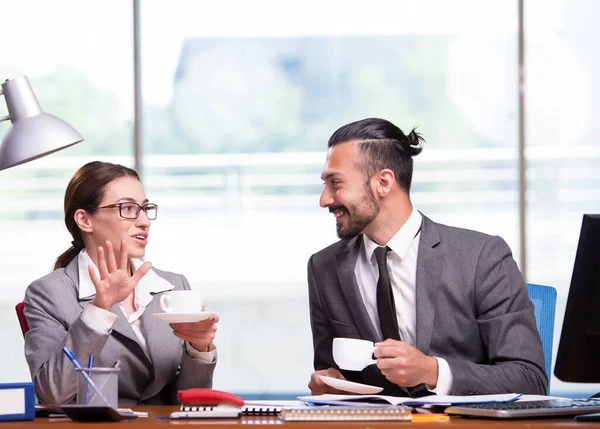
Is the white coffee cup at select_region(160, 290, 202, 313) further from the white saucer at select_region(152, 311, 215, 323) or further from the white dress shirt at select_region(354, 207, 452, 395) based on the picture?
the white dress shirt at select_region(354, 207, 452, 395)

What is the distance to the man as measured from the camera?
2.48 m

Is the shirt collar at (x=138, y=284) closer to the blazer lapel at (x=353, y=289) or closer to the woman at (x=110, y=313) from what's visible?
the woman at (x=110, y=313)

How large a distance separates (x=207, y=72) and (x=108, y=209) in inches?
98.1

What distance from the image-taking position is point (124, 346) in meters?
2.60

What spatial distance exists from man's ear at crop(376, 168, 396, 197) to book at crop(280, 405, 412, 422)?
1.20 m

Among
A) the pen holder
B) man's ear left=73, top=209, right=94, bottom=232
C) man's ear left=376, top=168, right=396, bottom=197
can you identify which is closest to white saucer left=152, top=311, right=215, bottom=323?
the pen holder

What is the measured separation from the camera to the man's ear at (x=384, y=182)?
290cm

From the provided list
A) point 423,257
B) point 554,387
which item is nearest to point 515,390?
point 423,257

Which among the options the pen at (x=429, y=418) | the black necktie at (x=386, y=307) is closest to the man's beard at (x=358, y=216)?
the black necktie at (x=386, y=307)

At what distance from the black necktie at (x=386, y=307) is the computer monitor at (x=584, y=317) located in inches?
34.8

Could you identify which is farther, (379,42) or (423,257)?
(379,42)

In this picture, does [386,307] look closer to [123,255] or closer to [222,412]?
[123,255]

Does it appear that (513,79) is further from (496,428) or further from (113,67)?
(496,428)

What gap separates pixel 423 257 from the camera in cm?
270
